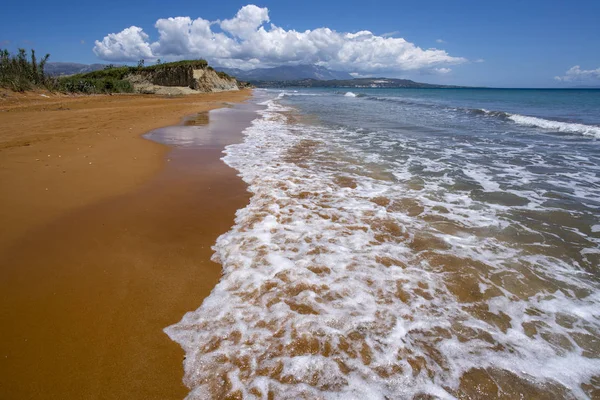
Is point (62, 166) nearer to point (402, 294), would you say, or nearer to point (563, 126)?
point (402, 294)

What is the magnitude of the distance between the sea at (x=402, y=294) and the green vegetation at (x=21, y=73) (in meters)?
29.4

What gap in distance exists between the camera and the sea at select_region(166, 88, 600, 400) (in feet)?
8.25

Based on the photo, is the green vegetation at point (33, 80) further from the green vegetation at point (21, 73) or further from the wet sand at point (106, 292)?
the wet sand at point (106, 292)

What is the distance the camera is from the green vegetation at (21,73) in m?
24.1

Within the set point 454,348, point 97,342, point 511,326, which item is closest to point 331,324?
point 454,348

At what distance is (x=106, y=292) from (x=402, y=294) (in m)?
3.41

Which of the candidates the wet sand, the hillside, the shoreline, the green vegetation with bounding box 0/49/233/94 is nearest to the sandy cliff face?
the hillside

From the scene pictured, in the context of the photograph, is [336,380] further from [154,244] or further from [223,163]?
[223,163]

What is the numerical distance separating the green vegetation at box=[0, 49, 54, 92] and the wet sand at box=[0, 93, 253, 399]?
28671mm

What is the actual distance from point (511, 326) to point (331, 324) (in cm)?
192

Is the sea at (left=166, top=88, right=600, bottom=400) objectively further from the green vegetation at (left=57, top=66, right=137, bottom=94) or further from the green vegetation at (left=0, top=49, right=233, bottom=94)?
the green vegetation at (left=57, top=66, right=137, bottom=94)

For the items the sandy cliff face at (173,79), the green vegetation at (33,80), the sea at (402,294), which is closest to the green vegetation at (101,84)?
the green vegetation at (33,80)

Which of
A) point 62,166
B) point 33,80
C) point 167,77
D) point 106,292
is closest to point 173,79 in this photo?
point 167,77

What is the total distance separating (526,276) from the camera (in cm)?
384
